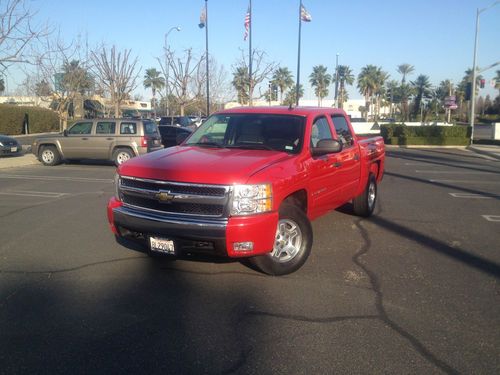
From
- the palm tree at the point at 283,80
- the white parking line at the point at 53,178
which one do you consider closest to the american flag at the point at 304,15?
the white parking line at the point at 53,178

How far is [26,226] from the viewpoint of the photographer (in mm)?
6965

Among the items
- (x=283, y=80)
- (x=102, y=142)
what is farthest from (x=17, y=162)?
(x=283, y=80)

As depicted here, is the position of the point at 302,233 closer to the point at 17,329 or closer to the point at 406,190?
the point at 17,329

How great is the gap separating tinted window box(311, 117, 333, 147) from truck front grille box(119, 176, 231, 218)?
5.87 ft

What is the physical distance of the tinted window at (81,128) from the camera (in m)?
15.6

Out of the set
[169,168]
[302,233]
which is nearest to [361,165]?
[302,233]

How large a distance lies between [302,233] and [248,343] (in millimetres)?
1742

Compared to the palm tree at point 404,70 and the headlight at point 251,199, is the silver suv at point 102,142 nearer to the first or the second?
the headlight at point 251,199

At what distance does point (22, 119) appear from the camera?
40.3 meters

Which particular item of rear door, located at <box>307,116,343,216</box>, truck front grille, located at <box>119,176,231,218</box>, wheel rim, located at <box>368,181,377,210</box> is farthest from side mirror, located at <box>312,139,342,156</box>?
wheel rim, located at <box>368,181,377,210</box>

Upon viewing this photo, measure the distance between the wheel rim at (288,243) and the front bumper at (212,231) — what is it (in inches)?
15.1

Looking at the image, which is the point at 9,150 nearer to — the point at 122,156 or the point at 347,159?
the point at 122,156

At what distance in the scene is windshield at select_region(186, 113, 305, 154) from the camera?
5430 millimetres

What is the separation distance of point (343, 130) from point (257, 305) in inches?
146
